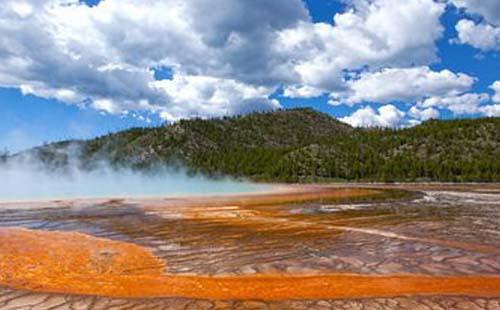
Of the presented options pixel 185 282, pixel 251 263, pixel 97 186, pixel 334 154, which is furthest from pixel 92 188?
pixel 334 154

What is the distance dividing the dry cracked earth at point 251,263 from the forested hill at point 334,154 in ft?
281

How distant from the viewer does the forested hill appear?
11044 centimetres

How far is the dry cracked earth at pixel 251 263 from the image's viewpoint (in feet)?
34.7

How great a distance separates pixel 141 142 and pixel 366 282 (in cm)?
17042

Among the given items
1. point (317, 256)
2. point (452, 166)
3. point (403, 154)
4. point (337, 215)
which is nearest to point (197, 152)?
point (403, 154)

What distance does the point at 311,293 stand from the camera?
11.0m

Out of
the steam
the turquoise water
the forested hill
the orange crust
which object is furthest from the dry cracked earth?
the forested hill

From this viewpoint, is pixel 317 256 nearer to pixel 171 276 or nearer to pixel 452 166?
pixel 171 276

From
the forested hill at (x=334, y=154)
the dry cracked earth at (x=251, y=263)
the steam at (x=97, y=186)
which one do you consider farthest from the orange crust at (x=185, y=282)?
the forested hill at (x=334, y=154)

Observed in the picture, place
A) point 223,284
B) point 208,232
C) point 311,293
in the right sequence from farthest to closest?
point 208,232
point 223,284
point 311,293

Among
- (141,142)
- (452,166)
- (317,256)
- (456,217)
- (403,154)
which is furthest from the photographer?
(141,142)

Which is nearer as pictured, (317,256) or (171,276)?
(171,276)

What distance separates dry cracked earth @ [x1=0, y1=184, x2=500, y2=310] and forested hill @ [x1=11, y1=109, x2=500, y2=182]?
8574 cm

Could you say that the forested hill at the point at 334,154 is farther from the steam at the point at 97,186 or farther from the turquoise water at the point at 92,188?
the turquoise water at the point at 92,188
